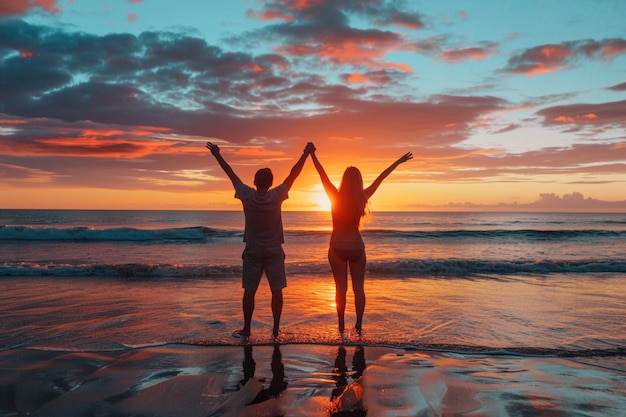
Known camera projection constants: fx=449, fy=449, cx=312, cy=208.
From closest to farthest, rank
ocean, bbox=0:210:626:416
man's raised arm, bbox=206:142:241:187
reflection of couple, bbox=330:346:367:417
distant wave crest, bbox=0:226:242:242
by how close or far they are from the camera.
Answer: reflection of couple, bbox=330:346:367:417 < ocean, bbox=0:210:626:416 < man's raised arm, bbox=206:142:241:187 < distant wave crest, bbox=0:226:242:242

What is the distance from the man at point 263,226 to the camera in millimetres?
5828

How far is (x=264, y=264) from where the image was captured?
6.10m

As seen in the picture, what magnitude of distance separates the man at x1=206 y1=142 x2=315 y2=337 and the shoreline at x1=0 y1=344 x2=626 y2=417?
0.81 m

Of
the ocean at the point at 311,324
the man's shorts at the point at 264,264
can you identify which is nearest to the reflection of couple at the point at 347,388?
the ocean at the point at 311,324

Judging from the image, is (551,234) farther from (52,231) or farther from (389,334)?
(52,231)

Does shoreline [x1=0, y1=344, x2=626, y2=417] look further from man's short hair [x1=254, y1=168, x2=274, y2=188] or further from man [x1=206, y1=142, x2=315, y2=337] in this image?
man's short hair [x1=254, y1=168, x2=274, y2=188]

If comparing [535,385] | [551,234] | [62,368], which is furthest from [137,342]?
[551,234]

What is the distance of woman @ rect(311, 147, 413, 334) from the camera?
6152 mm

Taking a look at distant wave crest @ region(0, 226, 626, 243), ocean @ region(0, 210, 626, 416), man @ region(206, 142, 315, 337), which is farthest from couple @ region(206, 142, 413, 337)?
distant wave crest @ region(0, 226, 626, 243)

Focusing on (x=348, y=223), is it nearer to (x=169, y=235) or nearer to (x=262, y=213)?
(x=262, y=213)

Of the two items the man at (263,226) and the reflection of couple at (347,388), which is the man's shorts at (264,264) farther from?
the reflection of couple at (347,388)

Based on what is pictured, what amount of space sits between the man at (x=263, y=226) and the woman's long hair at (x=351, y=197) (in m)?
0.65

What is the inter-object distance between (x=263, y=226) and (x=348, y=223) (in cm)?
118

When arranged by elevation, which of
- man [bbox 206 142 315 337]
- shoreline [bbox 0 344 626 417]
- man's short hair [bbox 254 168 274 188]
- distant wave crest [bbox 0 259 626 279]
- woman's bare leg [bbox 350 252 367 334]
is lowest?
distant wave crest [bbox 0 259 626 279]
